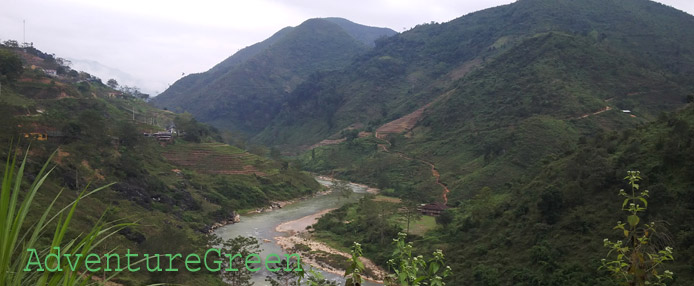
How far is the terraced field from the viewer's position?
172 ft

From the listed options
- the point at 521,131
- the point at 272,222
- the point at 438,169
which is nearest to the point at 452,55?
the point at 438,169

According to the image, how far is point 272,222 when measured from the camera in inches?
1697

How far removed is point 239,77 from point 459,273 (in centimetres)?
15175

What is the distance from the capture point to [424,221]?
37125 millimetres

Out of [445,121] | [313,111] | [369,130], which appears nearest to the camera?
[445,121]

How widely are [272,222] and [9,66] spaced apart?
108 ft

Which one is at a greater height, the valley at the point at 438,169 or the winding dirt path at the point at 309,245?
the valley at the point at 438,169

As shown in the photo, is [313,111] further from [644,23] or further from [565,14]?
[644,23]

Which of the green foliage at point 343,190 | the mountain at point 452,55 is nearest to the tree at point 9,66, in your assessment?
the green foliage at point 343,190

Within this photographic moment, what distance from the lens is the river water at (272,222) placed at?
102 ft

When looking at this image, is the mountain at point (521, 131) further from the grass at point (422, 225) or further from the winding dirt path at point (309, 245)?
the winding dirt path at point (309, 245)

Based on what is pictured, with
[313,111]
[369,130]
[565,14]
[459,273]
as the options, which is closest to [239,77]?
[313,111]

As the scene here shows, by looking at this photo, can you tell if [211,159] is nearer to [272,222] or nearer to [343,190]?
[272,222]

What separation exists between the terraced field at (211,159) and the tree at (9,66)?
17423 mm
